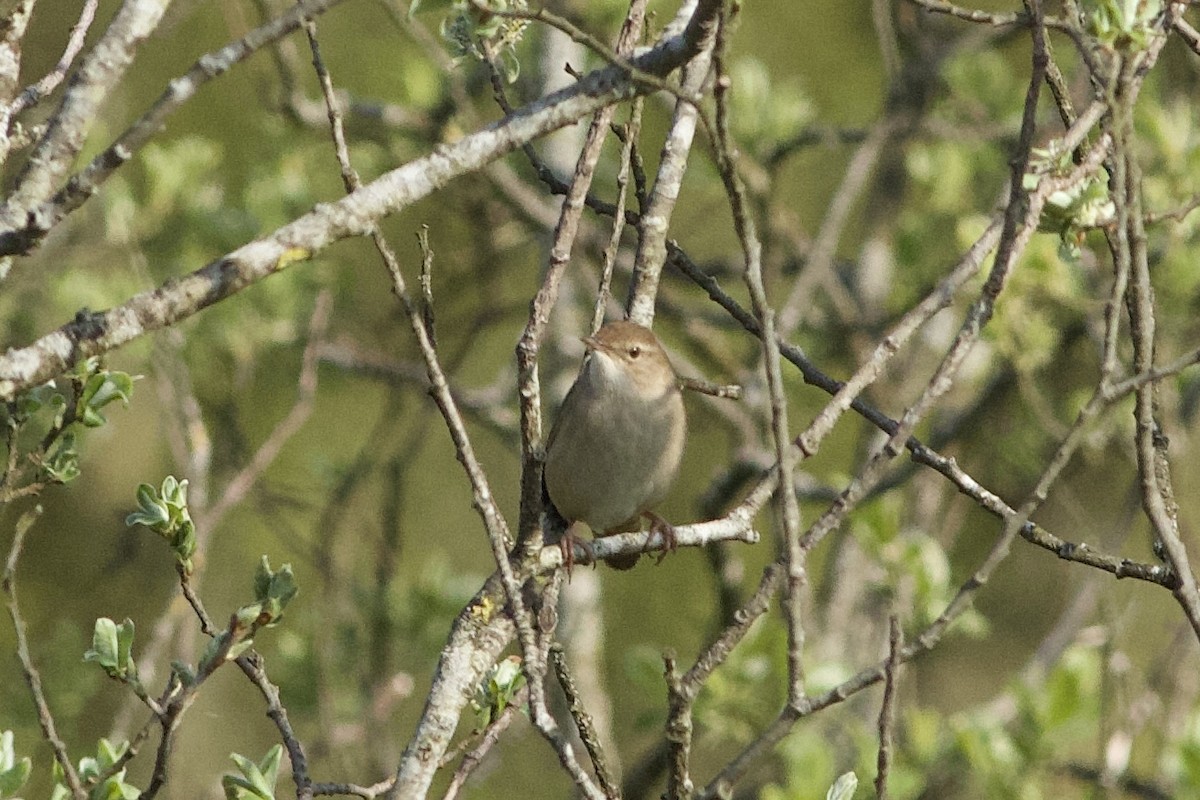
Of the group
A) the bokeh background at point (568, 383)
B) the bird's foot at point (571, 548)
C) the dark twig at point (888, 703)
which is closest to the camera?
the dark twig at point (888, 703)

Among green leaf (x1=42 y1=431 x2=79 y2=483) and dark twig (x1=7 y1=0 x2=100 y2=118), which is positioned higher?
dark twig (x1=7 y1=0 x2=100 y2=118)

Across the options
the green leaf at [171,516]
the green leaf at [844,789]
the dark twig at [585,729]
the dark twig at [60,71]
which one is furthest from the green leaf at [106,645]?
the green leaf at [844,789]

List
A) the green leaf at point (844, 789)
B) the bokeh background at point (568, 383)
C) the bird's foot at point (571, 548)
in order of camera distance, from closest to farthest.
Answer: the green leaf at point (844, 789) < the bird's foot at point (571, 548) < the bokeh background at point (568, 383)

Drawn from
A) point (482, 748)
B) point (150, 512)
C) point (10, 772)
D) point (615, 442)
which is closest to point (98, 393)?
point (150, 512)

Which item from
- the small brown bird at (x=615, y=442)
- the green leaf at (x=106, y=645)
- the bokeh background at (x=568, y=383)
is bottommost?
the green leaf at (x=106, y=645)

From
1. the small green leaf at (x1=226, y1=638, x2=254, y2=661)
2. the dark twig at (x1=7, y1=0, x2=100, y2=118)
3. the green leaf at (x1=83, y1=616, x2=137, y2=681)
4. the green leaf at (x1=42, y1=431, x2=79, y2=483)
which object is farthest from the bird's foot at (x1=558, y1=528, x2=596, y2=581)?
the dark twig at (x1=7, y1=0, x2=100, y2=118)

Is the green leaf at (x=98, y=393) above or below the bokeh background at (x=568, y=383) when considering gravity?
below

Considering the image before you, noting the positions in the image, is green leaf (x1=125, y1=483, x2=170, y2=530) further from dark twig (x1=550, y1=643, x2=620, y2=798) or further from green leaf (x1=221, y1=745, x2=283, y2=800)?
dark twig (x1=550, y1=643, x2=620, y2=798)

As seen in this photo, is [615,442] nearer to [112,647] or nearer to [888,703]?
[112,647]

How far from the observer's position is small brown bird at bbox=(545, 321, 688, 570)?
12.9 feet

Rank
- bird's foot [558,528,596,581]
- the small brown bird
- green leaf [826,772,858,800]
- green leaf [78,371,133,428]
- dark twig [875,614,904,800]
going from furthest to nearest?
the small brown bird, bird's foot [558,528,596,581], green leaf [78,371,133,428], green leaf [826,772,858,800], dark twig [875,614,904,800]

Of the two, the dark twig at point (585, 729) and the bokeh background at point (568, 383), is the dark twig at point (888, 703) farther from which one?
the bokeh background at point (568, 383)

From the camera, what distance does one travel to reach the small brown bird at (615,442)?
154 inches

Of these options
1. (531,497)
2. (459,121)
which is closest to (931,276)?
(459,121)
